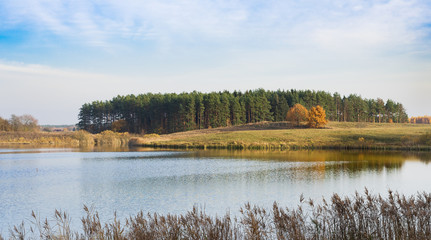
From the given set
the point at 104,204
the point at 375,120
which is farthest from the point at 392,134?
the point at 375,120

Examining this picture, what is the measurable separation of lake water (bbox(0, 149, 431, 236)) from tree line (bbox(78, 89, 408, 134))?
6667cm

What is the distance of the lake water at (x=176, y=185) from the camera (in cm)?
1677

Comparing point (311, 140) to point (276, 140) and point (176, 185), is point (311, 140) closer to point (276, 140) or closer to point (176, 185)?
point (276, 140)

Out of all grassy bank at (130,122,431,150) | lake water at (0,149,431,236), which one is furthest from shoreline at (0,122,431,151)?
lake water at (0,149,431,236)

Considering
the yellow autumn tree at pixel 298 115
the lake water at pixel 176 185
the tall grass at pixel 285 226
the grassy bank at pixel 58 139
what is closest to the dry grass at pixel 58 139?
the grassy bank at pixel 58 139

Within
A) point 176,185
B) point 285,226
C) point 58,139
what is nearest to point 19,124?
point 58,139

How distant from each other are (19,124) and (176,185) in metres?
83.7

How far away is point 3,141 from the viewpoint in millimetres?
78938

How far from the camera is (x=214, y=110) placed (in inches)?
3932

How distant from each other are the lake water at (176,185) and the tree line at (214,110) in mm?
66669

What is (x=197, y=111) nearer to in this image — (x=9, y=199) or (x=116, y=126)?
(x=116, y=126)

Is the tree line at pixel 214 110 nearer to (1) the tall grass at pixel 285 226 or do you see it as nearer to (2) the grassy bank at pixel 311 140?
(2) the grassy bank at pixel 311 140

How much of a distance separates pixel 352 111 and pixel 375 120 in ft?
46.0

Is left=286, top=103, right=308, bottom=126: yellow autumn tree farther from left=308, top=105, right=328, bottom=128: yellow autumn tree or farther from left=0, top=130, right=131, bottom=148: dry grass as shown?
left=0, top=130, right=131, bottom=148: dry grass
